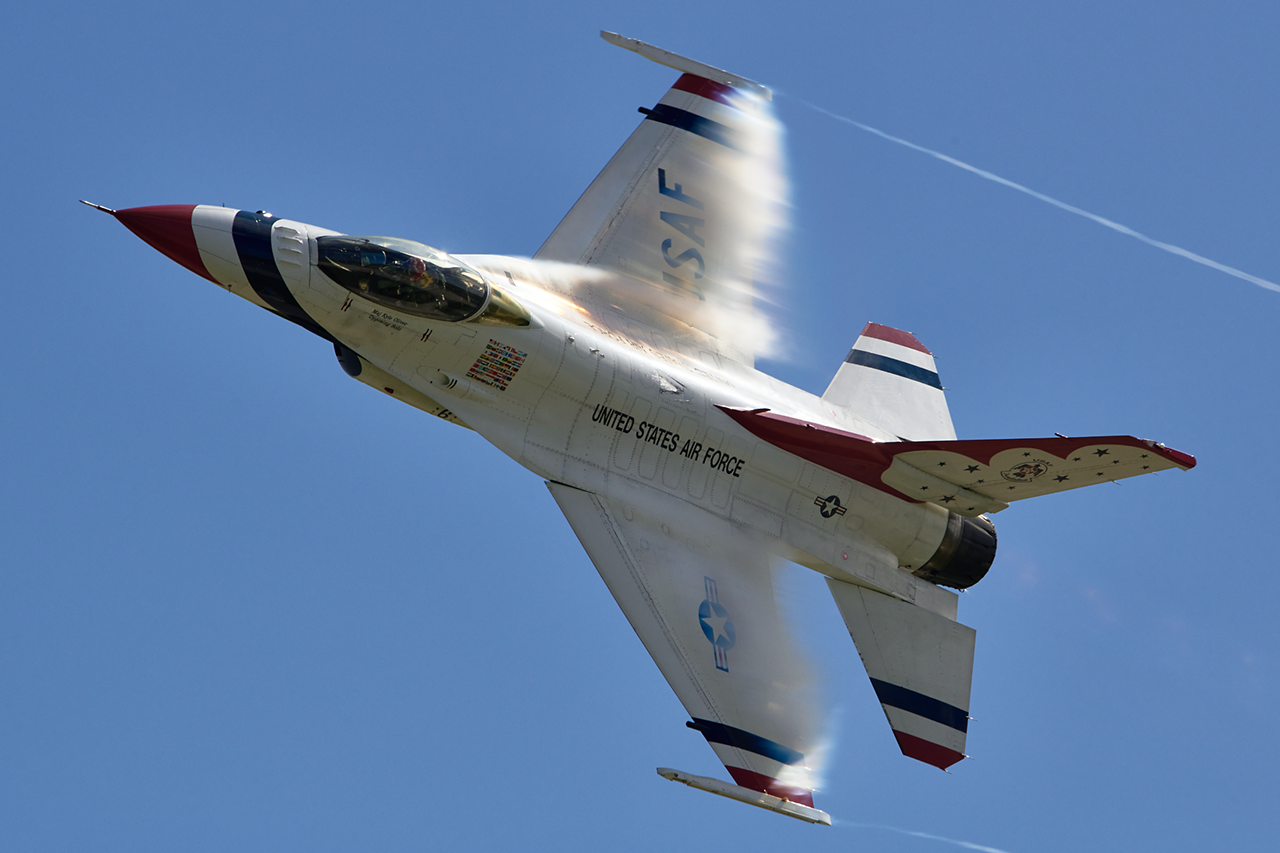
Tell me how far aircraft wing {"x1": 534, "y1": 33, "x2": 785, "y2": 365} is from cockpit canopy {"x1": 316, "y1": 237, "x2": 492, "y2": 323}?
222 centimetres

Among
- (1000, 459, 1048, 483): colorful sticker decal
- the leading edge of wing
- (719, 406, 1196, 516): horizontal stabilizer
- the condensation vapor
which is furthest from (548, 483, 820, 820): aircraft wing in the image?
the leading edge of wing

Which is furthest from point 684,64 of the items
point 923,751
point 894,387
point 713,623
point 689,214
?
point 923,751

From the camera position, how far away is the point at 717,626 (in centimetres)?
1753

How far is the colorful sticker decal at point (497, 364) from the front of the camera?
55.4ft

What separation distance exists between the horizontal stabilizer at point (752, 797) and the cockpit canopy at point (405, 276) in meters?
5.98

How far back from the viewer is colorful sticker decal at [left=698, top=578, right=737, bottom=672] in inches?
687

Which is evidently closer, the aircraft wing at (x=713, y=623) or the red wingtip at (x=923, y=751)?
the aircraft wing at (x=713, y=623)

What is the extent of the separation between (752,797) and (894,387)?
22.4 feet

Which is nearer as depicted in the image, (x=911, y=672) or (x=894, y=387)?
(x=911, y=672)

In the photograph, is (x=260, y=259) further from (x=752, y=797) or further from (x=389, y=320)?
(x=752, y=797)

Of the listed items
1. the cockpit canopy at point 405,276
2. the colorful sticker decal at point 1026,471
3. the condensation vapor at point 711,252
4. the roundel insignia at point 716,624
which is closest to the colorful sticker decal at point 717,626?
the roundel insignia at point 716,624

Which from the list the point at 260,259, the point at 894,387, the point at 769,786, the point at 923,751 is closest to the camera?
the point at 260,259

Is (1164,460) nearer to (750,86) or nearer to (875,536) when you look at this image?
(875,536)

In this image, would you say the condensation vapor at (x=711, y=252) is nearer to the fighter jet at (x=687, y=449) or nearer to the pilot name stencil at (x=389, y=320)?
the fighter jet at (x=687, y=449)
